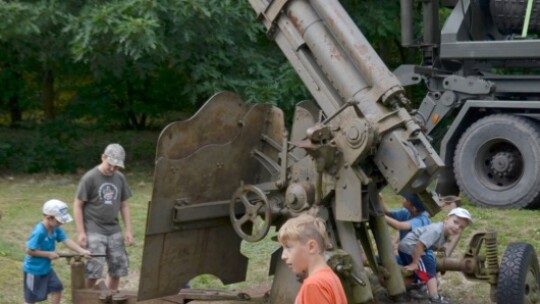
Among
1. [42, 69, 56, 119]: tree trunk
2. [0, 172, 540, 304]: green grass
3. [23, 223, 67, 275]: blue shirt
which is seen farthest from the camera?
[42, 69, 56, 119]: tree trunk

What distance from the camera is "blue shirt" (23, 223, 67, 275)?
796 cm

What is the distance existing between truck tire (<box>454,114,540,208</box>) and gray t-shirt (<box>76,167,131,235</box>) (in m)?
5.32

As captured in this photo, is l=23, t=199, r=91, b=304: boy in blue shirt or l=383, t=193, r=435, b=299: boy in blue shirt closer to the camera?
l=23, t=199, r=91, b=304: boy in blue shirt

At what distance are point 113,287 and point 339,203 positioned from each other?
84.0 inches

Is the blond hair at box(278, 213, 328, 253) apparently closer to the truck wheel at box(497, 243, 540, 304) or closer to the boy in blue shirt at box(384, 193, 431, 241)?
the truck wheel at box(497, 243, 540, 304)

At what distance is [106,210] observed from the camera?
8.37 meters

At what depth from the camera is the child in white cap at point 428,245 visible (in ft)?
27.1

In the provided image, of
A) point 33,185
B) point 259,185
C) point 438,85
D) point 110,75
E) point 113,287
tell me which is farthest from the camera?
point 110,75

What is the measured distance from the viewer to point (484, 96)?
12609 mm

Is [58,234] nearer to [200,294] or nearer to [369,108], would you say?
[200,294]

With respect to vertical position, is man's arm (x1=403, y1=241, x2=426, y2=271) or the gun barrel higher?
man's arm (x1=403, y1=241, x2=426, y2=271)

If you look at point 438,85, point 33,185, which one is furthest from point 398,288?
point 33,185

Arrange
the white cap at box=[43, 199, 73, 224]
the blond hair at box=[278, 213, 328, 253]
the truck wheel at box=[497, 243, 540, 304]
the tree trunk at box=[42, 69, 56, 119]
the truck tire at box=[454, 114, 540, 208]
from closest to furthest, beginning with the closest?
1. the blond hair at box=[278, 213, 328, 253]
2. the truck wheel at box=[497, 243, 540, 304]
3. the white cap at box=[43, 199, 73, 224]
4. the truck tire at box=[454, 114, 540, 208]
5. the tree trunk at box=[42, 69, 56, 119]

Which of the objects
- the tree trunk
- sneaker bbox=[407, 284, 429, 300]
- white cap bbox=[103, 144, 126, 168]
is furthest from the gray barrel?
the tree trunk
